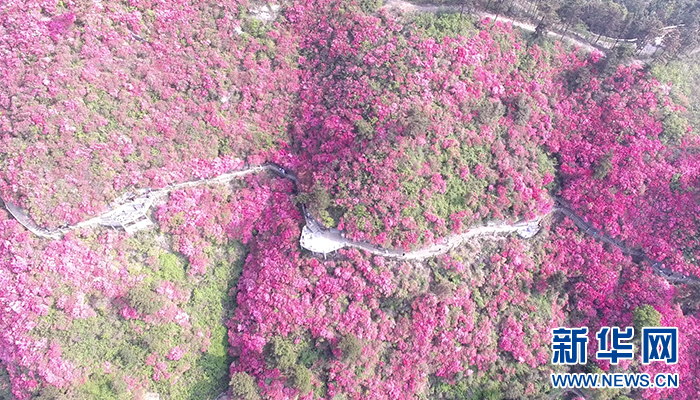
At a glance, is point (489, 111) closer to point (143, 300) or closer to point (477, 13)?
point (477, 13)

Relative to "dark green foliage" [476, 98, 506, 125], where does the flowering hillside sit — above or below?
below

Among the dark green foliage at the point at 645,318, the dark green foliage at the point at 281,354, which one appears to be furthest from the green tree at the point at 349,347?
the dark green foliage at the point at 645,318

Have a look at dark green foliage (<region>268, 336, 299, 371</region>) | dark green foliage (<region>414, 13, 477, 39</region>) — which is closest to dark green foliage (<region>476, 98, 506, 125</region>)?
dark green foliage (<region>414, 13, 477, 39</region>)

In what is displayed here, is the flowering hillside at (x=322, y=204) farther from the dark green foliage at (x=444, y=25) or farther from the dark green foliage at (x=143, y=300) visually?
the dark green foliage at (x=444, y=25)

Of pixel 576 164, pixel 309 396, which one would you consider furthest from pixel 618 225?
pixel 309 396

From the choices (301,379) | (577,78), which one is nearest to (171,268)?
(301,379)

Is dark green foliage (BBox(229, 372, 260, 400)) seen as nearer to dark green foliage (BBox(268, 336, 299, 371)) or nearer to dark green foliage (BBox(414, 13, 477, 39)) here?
dark green foliage (BBox(268, 336, 299, 371))
